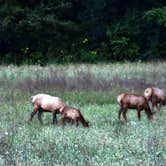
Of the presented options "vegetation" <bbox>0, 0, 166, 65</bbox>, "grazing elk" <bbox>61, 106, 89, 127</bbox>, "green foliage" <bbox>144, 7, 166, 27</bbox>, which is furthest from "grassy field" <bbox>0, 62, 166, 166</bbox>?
"green foliage" <bbox>144, 7, 166, 27</bbox>

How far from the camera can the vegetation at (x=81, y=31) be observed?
98.9 feet

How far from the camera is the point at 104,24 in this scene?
33.2m

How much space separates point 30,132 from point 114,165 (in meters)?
3.17

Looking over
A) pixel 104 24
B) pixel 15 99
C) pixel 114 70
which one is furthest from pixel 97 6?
pixel 15 99

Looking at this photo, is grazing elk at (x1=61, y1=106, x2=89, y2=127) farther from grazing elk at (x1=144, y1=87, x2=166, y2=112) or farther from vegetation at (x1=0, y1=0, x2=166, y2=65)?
vegetation at (x1=0, y1=0, x2=166, y2=65)

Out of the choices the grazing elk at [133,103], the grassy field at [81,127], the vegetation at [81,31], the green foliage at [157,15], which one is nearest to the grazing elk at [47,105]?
the grassy field at [81,127]

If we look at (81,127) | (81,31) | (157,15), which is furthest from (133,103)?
(81,31)

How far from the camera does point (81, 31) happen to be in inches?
1271

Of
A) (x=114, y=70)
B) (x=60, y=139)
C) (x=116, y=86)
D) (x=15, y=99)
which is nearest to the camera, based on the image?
(x=60, y=139)

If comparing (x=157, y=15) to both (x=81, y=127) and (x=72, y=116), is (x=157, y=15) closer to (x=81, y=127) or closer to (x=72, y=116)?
(x=72, y=116)

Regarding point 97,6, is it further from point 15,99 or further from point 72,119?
point 72,119

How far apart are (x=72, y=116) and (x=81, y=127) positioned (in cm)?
67

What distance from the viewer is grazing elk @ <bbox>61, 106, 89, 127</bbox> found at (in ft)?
40.2

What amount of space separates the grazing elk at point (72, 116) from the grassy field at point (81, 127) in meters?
0.21
